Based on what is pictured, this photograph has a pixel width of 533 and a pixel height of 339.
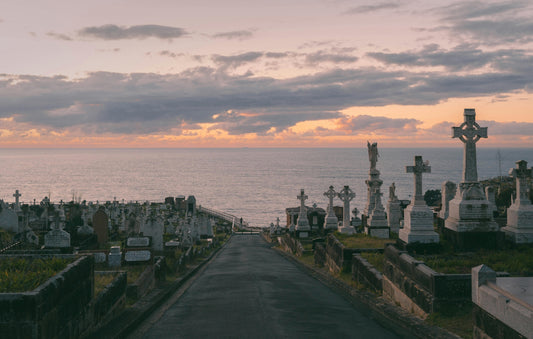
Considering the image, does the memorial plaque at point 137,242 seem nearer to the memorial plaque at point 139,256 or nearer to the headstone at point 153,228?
the memorial plaque at point 139,256

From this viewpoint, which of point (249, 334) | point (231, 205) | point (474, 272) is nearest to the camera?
point (474, 272)

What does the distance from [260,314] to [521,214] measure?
8.65 meters

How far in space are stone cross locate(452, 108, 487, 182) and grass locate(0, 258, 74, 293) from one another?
11.8 m

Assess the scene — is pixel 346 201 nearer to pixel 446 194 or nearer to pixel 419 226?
pixel 446 194

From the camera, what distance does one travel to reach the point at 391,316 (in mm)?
11000

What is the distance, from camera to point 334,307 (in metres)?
12.3

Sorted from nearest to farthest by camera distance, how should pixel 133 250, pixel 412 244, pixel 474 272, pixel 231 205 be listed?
pixel 474 272
pixel 412 244
pixel 133 250
pixel 231 205

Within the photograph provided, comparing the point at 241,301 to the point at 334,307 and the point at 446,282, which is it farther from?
the point at 446,282

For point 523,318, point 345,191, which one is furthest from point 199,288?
point 345,191

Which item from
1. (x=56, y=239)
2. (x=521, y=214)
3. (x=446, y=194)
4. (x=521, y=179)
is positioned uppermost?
(x=521, y=179)

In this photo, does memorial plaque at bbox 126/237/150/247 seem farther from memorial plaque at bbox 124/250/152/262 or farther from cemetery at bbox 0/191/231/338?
memorial plaque at bbox 124/250/152/262

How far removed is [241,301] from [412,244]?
5.87 metres

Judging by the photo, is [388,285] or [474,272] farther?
[388,285]

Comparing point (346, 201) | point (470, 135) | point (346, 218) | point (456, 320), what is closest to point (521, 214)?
point (470, 135)
